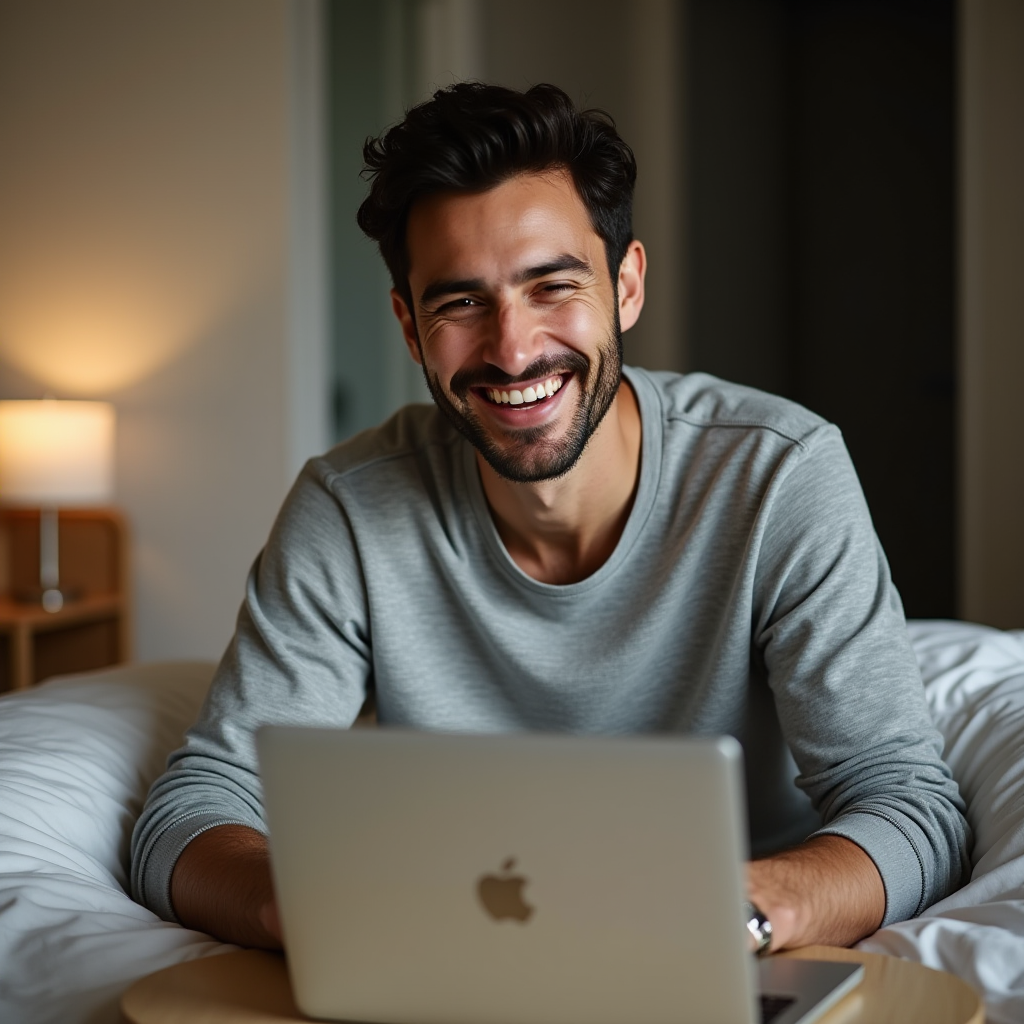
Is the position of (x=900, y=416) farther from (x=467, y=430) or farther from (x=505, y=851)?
(x=505, y=851)

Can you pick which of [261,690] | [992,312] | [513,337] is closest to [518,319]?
[513,337]

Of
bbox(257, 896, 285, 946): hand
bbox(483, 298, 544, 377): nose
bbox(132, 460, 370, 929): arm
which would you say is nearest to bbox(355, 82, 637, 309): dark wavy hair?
bbox(483, 298, 544, 377): nose

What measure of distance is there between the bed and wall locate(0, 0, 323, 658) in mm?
1750

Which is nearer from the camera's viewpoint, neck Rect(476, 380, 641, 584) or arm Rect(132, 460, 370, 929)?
arm Rect(132, 460, 370, 929)

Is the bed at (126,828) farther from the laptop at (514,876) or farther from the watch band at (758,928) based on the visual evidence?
the laptop at (514,876)

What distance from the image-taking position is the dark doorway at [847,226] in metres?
4.85

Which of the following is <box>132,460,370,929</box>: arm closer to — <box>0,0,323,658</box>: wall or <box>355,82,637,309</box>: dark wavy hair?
<box>355,82,637,309</box>: dark wavy hair

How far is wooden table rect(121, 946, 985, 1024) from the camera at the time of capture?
779mm

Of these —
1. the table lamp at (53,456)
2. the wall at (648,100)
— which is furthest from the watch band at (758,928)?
the wall at (648,100)

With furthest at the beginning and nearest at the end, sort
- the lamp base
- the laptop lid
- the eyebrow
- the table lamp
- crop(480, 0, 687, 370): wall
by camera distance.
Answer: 1. crop(480, 0, 687, 370): wall
2. the lamp base
3. the table lamp
4. the eyebrow
5. the laptop lid

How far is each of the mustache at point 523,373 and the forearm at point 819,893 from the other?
1.73 ft

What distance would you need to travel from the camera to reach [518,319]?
51.1 inches

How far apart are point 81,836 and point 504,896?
0.70 meters

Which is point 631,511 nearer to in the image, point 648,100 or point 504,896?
point 504,896
